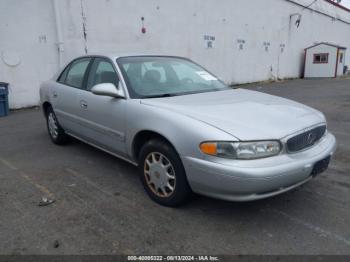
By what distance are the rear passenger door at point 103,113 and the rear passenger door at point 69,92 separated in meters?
0.17

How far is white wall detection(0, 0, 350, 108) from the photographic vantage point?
8.72 metres

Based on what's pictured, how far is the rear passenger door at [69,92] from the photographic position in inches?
171

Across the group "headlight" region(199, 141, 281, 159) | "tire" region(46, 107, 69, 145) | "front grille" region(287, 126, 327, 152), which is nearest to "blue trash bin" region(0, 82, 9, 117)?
"tire" region(46, 107, 69, 145)

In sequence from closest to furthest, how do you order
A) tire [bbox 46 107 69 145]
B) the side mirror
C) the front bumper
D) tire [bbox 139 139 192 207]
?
the front bumper < tire [bbox 139 139 192 207] < the side mirror < tire [bbox 46 107 69 145]

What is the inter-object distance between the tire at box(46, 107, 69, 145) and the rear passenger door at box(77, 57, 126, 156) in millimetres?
1044

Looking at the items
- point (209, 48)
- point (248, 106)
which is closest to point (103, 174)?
point (248, 106)

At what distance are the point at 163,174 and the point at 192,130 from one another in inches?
24.8

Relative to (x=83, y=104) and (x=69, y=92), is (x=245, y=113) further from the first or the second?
(x=69, y=92)

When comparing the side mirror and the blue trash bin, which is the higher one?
the side mirror

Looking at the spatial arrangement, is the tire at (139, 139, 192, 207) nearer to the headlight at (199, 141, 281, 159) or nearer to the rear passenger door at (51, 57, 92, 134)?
the headlight at (199, 141, 281, 159)

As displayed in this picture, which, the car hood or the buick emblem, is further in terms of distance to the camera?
the buick emblem

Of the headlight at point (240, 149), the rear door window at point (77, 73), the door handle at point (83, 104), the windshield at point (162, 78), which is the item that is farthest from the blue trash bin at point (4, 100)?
the headlight at point (240, 149)

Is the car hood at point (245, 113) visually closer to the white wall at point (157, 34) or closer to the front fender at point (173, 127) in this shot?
the front fender at point (173, 127)

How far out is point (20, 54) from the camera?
867 centimetres
